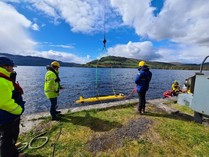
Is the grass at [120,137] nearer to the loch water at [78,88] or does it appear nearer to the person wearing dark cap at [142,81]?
the person wearing dark cap at [142,81]

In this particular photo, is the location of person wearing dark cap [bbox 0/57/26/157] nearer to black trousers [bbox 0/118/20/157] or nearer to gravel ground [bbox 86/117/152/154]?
black trousers [bbox 0/118/20/157]

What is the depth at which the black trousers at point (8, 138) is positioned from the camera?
346cm

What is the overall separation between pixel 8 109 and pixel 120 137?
3513mm

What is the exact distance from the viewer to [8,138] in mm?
3545

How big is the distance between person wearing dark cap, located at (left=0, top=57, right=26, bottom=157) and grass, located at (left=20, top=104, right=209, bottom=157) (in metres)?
0.89

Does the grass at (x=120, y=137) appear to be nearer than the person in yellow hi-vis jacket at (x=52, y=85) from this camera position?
Yes

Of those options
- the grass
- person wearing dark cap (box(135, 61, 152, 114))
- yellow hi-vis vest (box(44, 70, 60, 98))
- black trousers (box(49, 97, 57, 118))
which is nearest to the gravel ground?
the grass

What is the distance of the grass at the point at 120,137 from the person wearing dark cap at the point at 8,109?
888 millimetres

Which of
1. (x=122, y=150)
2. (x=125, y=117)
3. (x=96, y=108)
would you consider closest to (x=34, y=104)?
(x=96, y=108)

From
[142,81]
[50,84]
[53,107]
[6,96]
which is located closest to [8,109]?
[6,96]

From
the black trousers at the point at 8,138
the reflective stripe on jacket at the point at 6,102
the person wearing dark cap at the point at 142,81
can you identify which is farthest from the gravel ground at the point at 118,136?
the reflective stripe on jacket at the point at 6,102

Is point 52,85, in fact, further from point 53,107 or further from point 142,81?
point 142,81

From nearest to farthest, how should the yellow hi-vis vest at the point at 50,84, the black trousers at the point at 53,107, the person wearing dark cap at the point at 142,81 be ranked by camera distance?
1. the yellow hi-vis vest at the point at 50,84
2. the black trousers at the point at 53,107
3. the person wearing dark cap at the point at 142,81

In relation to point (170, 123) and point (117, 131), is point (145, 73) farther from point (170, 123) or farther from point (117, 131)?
point (117, 131)
